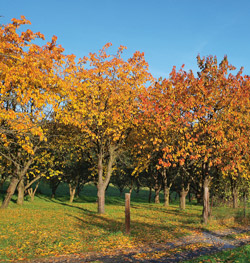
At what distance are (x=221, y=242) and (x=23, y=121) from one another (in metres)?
12.8

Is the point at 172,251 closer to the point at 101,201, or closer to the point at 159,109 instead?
the point at 159,109

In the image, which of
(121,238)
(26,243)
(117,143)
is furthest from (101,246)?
(117,143)

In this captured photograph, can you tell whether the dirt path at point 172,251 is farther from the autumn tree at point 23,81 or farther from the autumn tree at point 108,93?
the autumn tree at point 108,93

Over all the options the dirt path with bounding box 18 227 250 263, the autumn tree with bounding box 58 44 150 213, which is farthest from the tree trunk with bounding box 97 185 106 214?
the dirt path with bounding box 18 227 250 263

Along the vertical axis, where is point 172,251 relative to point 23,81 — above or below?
below

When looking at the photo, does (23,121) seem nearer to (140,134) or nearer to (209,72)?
(140,134)

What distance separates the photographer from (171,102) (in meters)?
21.7

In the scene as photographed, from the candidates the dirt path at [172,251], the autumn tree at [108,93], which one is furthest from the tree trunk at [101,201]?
the dirt path at [172,251]

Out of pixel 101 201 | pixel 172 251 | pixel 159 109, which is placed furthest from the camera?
pixel 101 201

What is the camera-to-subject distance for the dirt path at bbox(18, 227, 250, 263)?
36.6 ft

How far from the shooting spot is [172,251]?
12594 millimetres

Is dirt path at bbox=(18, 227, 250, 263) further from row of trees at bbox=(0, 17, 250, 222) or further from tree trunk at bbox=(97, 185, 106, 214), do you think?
tree trunk at bbox=(97, 185, 106, 214)

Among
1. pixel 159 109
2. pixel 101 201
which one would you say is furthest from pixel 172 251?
pixel 101 201

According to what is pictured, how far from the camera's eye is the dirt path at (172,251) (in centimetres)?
1116
